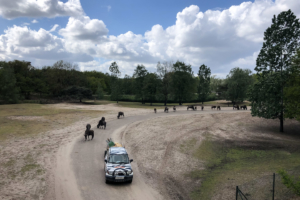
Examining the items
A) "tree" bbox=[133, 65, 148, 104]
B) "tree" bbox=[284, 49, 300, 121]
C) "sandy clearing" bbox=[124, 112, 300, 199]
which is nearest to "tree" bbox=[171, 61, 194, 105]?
"tree" bbox=[133, 65, 148, 104]

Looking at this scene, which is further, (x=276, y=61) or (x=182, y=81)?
(x=182, y=81)

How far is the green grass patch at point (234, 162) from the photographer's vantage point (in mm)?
13533

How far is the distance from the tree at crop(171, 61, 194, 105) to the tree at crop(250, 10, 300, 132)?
1454 inches

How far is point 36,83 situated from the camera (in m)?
76.1

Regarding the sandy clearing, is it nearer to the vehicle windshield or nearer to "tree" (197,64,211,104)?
the vehicle windshield

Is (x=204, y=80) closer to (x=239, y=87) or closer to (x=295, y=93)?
(x=239, y=87)

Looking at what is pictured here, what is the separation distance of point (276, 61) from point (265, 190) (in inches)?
831

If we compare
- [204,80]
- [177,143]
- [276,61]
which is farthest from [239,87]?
[177,143]

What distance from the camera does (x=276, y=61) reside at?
26.6m

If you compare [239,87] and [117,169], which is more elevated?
[239,87]

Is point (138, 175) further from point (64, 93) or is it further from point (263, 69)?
point (64, 93)

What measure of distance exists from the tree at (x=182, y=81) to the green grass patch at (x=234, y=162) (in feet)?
141

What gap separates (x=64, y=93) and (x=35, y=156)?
2458 inches

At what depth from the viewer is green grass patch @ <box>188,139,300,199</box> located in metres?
13.5
